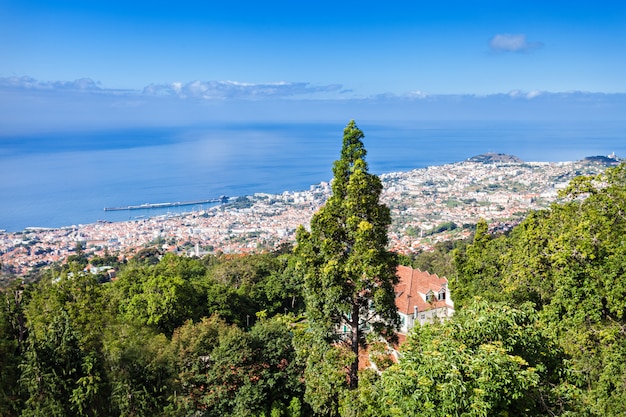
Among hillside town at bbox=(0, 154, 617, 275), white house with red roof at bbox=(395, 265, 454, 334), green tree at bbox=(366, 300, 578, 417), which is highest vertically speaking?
green tree at bbox=(366, 300, 578, 417)

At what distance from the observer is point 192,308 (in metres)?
16.8

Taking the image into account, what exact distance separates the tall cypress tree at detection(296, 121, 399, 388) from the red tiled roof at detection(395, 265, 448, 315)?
10.8 metres

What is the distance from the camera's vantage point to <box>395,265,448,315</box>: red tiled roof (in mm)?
17344

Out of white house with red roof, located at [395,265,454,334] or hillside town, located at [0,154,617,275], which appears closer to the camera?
white house with red roof, located at [395,265,454,334]

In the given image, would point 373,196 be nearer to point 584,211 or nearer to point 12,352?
point 584,211

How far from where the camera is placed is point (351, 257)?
6.55 metres

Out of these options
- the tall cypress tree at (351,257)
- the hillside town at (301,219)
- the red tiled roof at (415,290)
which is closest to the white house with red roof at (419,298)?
the red tiled roof at (415,290)

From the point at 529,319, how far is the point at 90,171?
294ft

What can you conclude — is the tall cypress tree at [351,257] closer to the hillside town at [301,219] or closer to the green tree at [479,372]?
the green tree at [479,372]

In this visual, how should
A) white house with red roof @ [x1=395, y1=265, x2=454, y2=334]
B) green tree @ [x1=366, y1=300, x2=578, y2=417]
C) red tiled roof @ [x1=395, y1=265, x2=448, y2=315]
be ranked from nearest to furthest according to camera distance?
green tree @ [x1=366, y1=300, x2=578, y2=417] → white house with red roof @ [x1=395, y1=265, x2=454, y2=334] → red tiled roof @ [x1=395, y1=265, x2=448, y2=315]

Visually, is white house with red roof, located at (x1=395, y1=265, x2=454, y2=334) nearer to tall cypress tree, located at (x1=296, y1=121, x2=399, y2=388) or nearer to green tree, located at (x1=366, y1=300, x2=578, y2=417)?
tall cypress tree, located at (x1=296, y1=121, x2=399, y2=388)

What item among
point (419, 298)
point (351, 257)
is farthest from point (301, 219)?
point (351, 257)

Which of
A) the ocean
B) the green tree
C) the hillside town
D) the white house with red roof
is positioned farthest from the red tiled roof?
the ocean

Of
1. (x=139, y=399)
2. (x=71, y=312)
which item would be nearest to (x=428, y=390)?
(x=139, y=399)
